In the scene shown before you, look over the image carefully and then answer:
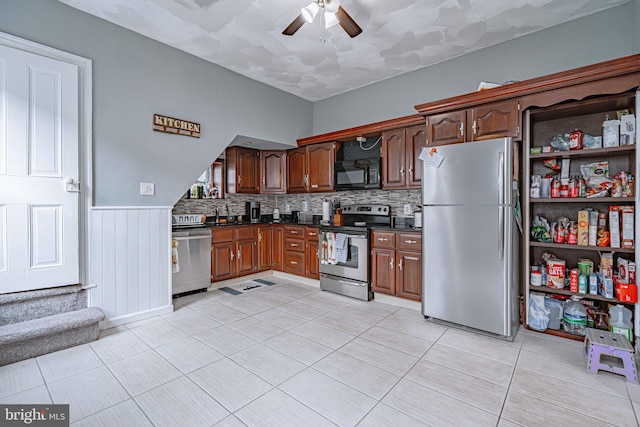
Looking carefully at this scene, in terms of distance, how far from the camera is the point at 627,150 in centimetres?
234

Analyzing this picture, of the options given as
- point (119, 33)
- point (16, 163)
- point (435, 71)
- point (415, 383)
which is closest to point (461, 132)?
point (435, 71)

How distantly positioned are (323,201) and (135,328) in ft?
9.82

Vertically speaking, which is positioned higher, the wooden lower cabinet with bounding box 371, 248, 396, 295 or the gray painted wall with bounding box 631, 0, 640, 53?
the gray painted wall with bounding box 631, 0, 640, 53

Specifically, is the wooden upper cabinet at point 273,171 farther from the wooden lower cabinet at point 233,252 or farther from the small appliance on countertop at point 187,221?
the small appliance on countertop at point 187,221

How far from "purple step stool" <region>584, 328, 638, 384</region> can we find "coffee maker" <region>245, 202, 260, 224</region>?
4.13m

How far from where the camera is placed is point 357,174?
13.2ft

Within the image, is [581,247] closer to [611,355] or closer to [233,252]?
[611,355]

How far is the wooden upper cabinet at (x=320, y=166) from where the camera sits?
→ 4.36 meters

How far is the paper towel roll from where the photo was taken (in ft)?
14.8

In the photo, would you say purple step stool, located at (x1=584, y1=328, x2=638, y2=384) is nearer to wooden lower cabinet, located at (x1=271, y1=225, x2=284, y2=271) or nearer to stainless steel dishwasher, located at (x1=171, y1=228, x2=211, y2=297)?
wooden lower cabinet, located at (x1=271, y1=225, x2=284, y2=271)

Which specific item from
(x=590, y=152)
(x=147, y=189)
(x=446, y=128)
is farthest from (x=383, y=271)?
(x=147, y=189)

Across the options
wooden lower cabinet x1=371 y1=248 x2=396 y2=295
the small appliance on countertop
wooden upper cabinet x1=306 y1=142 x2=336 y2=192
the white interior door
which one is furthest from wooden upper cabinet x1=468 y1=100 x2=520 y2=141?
the white interior door

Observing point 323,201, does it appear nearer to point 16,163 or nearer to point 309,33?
point 309,33

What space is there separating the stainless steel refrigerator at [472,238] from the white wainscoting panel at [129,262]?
2.73 m
